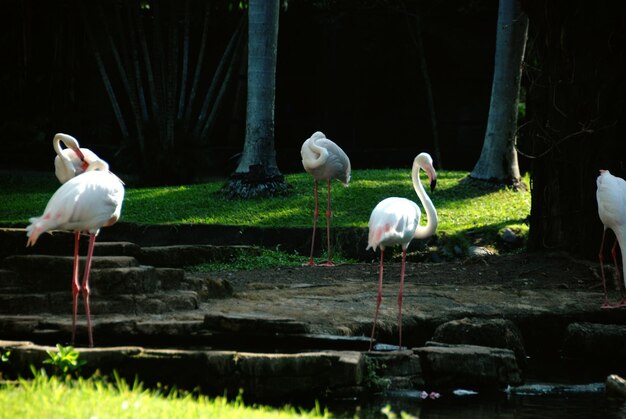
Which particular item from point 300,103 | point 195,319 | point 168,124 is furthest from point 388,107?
point 195,319

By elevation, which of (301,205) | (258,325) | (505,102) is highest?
(505,102)

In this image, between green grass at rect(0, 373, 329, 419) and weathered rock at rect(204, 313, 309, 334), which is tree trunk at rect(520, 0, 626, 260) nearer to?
weathered rock at rect(204, 313, 309, 334)

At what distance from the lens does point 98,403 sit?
5422 millimetres

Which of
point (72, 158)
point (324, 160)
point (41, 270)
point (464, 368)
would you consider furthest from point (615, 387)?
point (324, 160)

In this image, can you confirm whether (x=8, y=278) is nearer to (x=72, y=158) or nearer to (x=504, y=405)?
(x=72, y=158)

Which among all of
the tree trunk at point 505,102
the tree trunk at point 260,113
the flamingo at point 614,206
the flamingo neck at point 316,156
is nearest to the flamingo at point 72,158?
the flamingo neck at point 316,156

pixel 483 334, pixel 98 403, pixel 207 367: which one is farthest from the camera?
pixel 483 334

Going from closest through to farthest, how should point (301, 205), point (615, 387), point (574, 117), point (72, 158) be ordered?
1. point (615, 387)
2. point (72, 158)
3. point (574, 117)
4. point (301, 205)

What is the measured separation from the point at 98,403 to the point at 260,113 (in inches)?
368

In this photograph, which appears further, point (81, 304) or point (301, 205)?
point (301, 205)

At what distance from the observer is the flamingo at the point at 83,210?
7.14 metres

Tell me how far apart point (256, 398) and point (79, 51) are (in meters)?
13.9

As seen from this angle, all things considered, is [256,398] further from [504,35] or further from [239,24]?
[239,24]

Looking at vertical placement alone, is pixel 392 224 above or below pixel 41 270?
above
